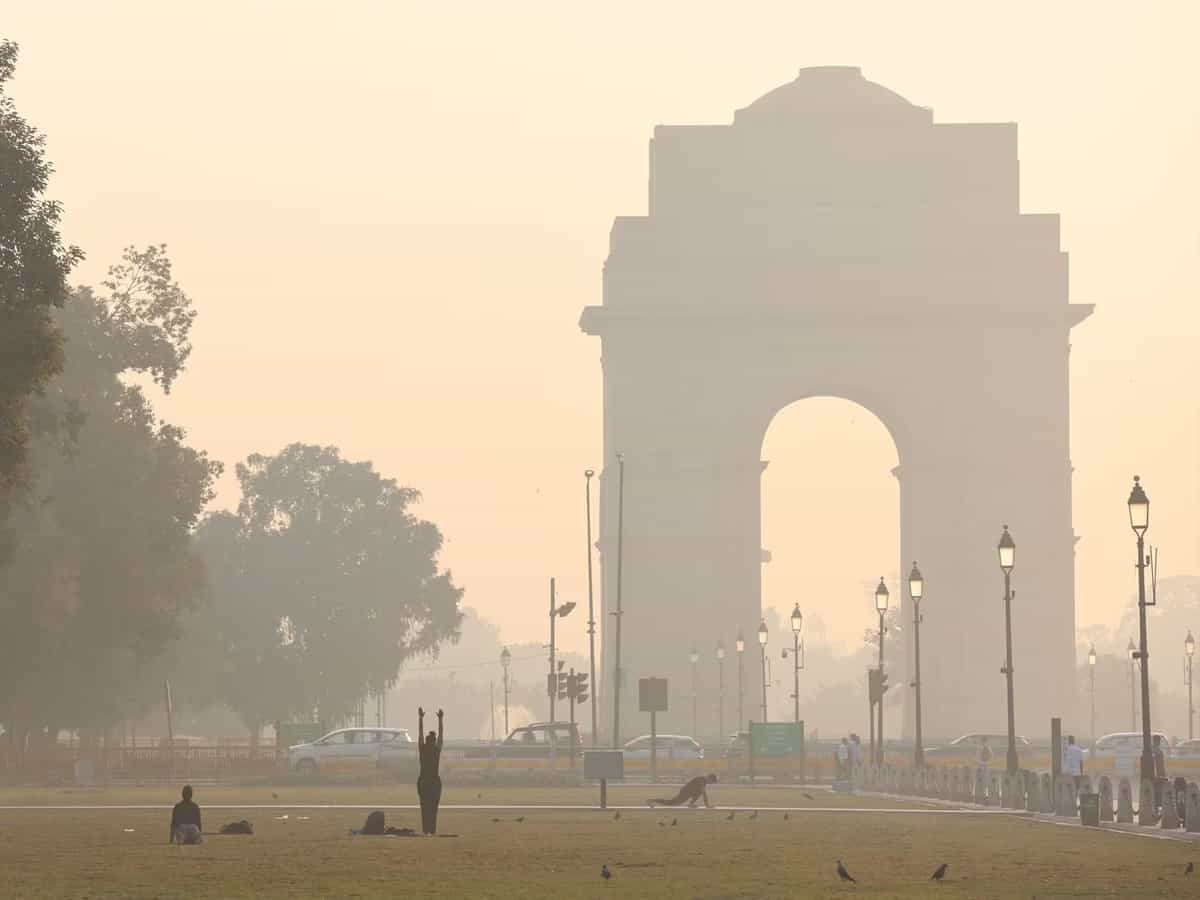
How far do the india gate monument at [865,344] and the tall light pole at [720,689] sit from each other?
708 millimetres

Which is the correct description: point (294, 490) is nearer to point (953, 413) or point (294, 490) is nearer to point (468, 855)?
point (953, 413)

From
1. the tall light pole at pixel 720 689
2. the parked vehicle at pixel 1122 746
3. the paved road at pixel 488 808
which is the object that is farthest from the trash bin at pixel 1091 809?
the tall light pole at pixel 720 689

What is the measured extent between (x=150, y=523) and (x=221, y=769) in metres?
6.86

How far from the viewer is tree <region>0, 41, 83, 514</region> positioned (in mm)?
36125

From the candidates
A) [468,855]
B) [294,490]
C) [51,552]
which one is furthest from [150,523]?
[294,490]

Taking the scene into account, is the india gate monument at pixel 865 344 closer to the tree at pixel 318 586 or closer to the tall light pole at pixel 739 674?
the tall light pole at pixel 739 674

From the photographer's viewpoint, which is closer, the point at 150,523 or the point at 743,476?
the point at 150,523

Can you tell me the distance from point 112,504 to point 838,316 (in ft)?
109

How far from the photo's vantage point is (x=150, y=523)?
61531mm

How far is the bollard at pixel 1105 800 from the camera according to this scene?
119 feet

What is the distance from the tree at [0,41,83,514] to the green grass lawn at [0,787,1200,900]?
551 cm

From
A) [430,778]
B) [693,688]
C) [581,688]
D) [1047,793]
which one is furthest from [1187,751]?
[430,778]

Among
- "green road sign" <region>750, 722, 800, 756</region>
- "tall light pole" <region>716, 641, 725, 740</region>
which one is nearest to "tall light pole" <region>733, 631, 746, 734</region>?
"tall light pole" <region>716, 641, 725, 740</region>

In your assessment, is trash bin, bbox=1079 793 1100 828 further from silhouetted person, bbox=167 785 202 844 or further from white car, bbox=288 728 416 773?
white car, bbox=288 728 416 773
